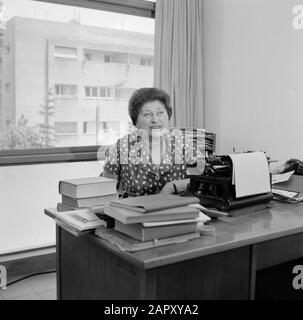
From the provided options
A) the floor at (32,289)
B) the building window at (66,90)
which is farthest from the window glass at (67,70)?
the floor at (32,289)

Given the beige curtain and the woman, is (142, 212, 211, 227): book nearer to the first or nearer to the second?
the woman

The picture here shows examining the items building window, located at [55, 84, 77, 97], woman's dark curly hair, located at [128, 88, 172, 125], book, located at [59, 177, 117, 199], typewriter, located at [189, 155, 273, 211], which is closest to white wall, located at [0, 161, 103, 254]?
building window, located at [55, 84, 77, 97]

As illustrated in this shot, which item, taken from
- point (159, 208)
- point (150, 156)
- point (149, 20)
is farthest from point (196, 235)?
point (149, 20)

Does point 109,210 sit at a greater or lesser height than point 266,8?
lesser

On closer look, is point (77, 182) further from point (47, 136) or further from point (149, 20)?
point (149, 20)

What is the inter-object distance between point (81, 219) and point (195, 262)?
0.43 m

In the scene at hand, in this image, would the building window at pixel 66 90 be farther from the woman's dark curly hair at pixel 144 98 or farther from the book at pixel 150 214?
the book at pixel 150 214

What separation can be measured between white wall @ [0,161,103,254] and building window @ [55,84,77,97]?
0.54m

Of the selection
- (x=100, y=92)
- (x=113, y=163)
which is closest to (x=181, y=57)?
(x=100, y=92)

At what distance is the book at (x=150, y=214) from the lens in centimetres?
129

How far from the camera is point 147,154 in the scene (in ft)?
7.39

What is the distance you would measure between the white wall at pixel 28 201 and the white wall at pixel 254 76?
132 cm

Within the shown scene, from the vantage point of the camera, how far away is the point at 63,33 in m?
3.21

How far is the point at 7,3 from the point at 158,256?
2.45 meters
